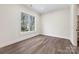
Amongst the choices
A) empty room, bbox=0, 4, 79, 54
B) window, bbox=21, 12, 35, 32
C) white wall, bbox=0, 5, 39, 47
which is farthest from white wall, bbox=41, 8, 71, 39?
window, bbox=21, 12, 35, 32

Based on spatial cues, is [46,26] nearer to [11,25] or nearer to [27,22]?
[27,22]

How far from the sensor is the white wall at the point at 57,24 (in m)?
3.67

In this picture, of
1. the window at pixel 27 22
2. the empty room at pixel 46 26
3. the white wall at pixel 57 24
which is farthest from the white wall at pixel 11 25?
the white wall at pixel 57 24

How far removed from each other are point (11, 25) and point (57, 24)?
163cm

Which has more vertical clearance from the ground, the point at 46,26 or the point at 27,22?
the point at 27,22

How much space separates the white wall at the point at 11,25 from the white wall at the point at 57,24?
1.37 feet

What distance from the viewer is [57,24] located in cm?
382

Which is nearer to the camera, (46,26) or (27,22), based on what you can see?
(46,26)

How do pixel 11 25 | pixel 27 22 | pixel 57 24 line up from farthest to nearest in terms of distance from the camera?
pixel 27 22, pixel 57 24, pixel 11 25

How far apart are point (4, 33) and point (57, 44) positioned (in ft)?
5.64

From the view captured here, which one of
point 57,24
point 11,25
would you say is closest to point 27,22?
point 11,25

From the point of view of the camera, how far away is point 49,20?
385cm
